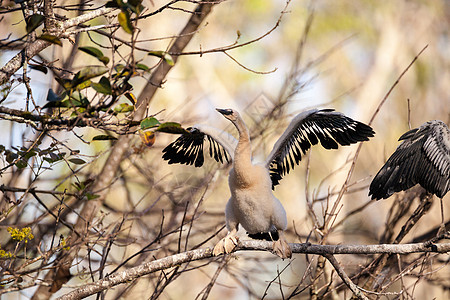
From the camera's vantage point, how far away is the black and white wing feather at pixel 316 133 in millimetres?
3490

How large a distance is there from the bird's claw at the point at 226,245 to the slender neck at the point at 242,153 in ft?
1.43

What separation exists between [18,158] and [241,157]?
136 centimetres

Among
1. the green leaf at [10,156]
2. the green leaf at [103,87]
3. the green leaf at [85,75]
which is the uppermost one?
the green leaf at [10,156]

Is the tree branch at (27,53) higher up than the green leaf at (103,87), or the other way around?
the tree branch at (27,53)

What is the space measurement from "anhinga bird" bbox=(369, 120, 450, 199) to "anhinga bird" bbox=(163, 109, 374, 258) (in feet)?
2.15

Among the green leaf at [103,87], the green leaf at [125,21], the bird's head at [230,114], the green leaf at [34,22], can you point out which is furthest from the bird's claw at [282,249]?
the green leaf at [34,22]

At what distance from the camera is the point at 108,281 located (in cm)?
312

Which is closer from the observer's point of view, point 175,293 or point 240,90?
point 175,293

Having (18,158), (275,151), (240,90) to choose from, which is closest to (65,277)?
(18,158)

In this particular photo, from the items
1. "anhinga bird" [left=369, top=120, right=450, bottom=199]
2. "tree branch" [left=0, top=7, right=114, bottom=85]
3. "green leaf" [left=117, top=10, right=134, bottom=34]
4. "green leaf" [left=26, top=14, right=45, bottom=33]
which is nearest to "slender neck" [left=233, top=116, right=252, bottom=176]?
"anhinga bird" [left=369, top=120, right=450, bottom=199]

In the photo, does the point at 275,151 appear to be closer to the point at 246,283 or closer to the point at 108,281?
the point at 108,281

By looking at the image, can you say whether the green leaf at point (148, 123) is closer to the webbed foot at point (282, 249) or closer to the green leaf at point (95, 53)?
the green leaf at point (95, 53)

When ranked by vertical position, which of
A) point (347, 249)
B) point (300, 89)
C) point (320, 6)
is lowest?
point (347, 249)

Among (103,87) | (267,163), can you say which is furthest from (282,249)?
(103,87)
